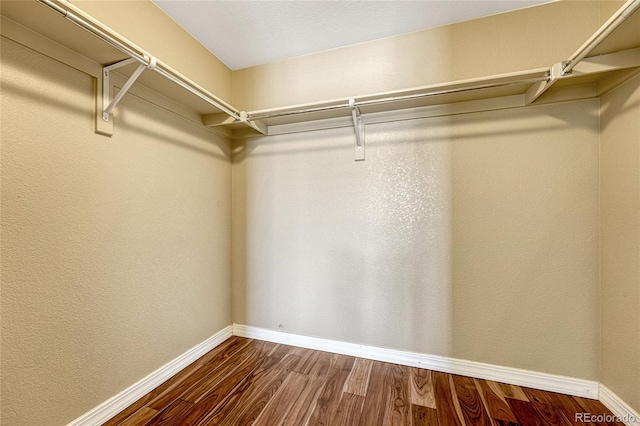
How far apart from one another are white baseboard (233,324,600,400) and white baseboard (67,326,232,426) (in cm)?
44

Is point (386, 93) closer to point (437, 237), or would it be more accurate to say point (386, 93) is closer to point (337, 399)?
point (437, 237)

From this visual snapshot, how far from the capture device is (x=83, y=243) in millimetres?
1251

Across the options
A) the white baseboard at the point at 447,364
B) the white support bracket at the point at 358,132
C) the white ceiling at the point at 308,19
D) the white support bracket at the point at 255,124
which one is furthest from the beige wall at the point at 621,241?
the white support bracket at the point at 255,124

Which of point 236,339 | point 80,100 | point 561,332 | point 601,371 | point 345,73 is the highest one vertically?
point 345,73

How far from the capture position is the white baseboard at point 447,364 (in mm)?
1529

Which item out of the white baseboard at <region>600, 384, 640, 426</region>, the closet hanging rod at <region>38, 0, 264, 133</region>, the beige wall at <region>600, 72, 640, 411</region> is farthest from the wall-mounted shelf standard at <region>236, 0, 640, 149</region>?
the white baseboard at <region>600, 384, 640, 426</region>

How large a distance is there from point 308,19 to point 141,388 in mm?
2576

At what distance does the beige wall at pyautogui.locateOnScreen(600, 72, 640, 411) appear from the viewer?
1259 millimetres

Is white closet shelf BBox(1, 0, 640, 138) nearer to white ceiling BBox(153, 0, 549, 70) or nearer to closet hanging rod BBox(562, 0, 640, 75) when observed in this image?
closet hanging rod BBox(562, 0, 640, 75)

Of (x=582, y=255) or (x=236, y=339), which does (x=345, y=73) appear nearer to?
(x=582, y=255)

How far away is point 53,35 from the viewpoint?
110cm

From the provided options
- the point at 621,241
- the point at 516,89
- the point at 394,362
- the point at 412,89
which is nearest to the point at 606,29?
the point at 516,89

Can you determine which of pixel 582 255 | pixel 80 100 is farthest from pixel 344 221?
pixel 80 100

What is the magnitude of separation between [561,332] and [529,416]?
21.6 inches
